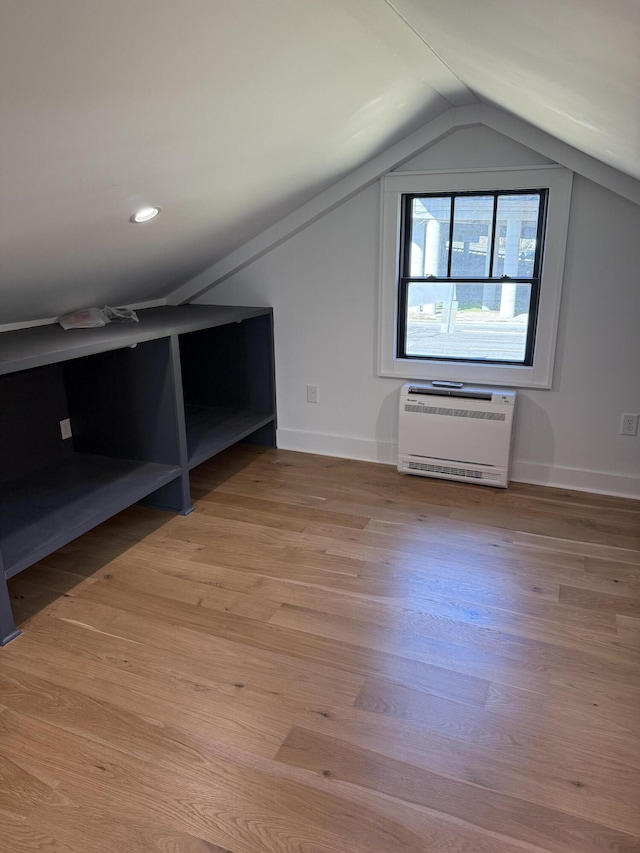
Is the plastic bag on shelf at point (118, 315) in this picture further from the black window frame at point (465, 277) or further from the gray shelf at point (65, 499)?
the black window frame at point (465, 277)

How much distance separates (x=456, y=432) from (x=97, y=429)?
2007mm

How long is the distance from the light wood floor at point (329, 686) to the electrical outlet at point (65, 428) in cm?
58

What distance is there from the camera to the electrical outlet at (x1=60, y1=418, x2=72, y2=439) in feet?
10.7

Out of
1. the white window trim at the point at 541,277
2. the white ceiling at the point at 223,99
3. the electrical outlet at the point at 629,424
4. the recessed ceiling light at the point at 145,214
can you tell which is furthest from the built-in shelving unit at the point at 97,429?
the electrical outlet at the point at 629,424

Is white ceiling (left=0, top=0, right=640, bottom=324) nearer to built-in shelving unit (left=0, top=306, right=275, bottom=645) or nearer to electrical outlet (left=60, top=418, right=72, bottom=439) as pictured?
built-in shelving unit (left=0, top=306, right=275, bottom=645)

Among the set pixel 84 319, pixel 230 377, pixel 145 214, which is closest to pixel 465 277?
pixel 230 377

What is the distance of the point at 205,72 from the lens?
1709 millimetres

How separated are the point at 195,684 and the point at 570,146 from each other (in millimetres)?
2948

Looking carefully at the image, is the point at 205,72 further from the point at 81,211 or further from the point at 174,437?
the point at 174,437

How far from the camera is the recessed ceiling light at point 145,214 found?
8.00ft

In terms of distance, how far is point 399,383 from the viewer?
12.3ft

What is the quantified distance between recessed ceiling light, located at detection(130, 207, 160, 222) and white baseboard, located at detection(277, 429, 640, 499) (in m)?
1.90

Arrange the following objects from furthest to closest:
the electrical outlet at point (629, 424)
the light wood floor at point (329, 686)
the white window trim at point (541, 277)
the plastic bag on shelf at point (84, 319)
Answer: the electrical outlet at point (629, 424), the white window trim at point (541, 277), the plastic bag on shelf at point (84, 319), the light wood floor at point (329, 686)

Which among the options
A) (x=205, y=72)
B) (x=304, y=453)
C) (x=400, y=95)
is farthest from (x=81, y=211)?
(x=304, y=453)
